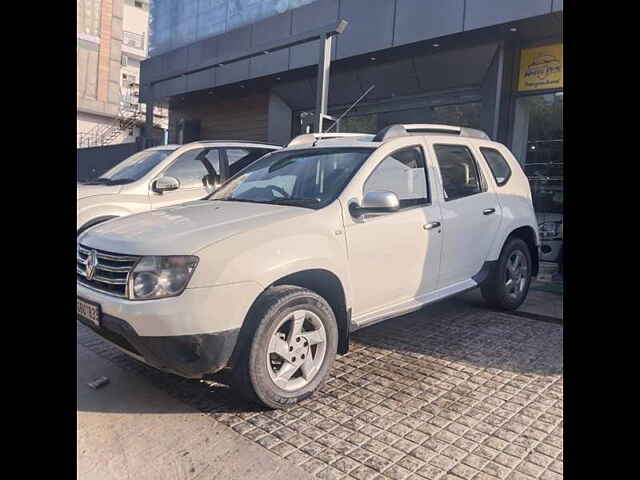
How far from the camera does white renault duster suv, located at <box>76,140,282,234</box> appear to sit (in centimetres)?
581

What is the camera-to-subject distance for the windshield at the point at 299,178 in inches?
148

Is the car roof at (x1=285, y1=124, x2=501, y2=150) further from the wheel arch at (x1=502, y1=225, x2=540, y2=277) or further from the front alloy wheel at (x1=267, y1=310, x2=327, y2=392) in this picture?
the front alloy wheel at (x1=267, y1=310, x2=327, y2=392)

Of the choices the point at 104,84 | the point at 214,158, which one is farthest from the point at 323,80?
the point at 104,84

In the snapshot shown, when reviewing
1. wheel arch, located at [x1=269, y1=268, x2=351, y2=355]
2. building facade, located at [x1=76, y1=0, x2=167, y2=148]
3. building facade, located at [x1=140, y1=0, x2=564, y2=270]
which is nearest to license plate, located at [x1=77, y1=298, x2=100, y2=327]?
wheel arch, located at [x1=269, y1=268, x2=351, y2=355]

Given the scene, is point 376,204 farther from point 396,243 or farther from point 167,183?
point 167,183

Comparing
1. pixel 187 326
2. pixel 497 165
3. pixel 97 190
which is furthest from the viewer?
pixel 97 190

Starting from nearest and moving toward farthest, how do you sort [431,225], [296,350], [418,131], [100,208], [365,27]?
[296,350] → [431,225] → [418,131] → [100,208] → [365,27]

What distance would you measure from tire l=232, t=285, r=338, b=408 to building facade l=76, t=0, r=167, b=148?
36.7m

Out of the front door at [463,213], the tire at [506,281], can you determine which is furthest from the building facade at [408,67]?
the front door at [463,213]

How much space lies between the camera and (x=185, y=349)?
279 centimetres

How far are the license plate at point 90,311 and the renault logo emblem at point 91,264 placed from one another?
0.17m

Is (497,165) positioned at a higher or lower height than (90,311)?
higher

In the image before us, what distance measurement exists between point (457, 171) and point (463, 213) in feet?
1.44
